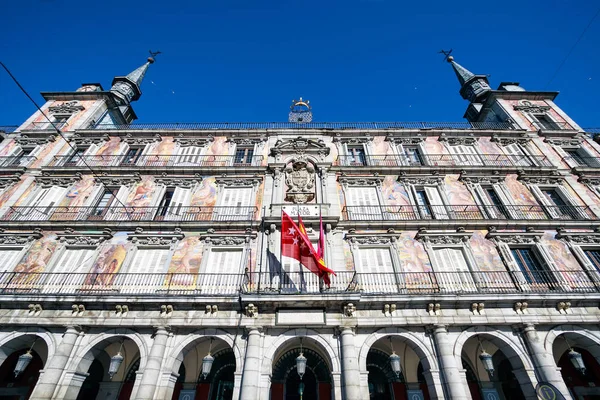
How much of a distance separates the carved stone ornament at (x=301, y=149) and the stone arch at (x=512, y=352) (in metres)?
11.0

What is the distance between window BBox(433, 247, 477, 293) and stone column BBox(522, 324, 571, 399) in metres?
2.21

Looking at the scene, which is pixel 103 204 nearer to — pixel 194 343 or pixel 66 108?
pixel 194 343

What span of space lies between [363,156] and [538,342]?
39.2 ft

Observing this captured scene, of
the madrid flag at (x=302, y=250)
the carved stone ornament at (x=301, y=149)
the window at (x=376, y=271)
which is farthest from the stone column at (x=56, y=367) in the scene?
the carved stone ornament at (x=301, y=149)

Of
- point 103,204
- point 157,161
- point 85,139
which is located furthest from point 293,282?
point 85,139

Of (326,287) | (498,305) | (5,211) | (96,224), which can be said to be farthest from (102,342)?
(498,305)

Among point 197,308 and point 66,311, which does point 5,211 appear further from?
point 197,308

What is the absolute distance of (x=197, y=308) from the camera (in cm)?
1098

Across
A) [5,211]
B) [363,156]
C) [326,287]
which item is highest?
[363,156]

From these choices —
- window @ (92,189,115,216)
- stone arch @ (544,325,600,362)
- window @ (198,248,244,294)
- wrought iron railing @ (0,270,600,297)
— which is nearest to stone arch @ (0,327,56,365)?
wrought iron railing @ (0,270,600,297)

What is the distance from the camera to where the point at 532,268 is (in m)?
12.7

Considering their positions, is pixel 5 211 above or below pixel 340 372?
above

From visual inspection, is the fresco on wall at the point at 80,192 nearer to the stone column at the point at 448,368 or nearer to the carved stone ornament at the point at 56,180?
the carved stone ornament at the point at 56,180

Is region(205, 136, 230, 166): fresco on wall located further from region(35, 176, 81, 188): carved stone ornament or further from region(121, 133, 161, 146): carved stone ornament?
region(35, 176, 81, 188): carved stone ornament
